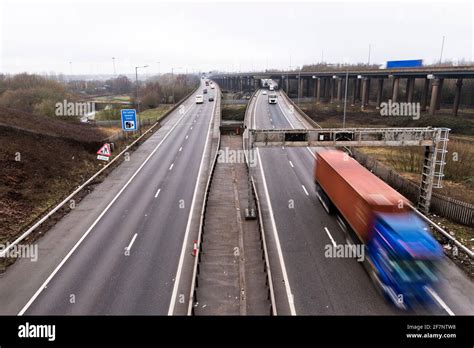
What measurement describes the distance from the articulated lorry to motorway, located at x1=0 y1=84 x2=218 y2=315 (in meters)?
8.96

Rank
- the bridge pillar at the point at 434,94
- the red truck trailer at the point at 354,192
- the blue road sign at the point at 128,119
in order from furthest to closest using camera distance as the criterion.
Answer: the bridge pillar at the point at 434,94 → the blue road sign at the point at 128,119 → the red truck trailer at the point at 354,192

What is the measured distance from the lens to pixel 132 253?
63.2 ft

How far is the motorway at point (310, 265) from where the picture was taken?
50.2 ft

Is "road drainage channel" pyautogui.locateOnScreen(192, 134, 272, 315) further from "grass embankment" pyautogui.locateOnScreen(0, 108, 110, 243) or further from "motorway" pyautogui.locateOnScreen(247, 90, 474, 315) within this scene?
"grass embankment" pyautogui.locateOnScreen(0, 108, 110, 243)

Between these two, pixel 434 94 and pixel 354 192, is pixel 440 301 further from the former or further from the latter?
pixel 434 94

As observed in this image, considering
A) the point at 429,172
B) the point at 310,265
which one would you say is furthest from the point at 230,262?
the point at 429,172

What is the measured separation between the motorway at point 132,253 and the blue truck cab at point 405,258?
29.8ft

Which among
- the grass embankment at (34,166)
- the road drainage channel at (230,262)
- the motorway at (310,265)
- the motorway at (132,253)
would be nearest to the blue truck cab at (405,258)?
the motorway at (310,265)

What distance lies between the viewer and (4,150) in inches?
1203

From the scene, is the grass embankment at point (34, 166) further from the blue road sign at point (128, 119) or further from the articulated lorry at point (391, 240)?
the articulated lorry at point (391, 240)

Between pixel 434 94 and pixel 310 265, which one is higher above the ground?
pixel 434 94

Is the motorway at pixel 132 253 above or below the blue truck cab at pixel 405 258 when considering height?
below

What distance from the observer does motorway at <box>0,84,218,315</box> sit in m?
15.2

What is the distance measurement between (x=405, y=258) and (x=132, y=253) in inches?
540
